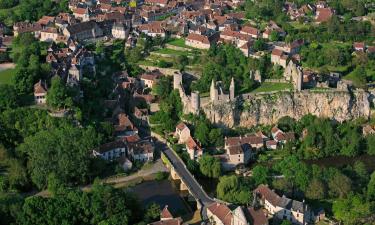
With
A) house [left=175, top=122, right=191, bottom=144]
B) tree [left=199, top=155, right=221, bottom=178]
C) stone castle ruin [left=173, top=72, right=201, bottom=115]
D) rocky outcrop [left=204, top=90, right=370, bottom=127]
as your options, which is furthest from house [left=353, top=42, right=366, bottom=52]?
tree [left=199, top=155, right=221, bottom=178]

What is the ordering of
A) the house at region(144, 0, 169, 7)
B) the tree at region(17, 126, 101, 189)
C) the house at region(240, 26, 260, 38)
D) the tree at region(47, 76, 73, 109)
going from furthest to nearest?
the house at region(144, 0, 169, 7) → the house at region(240, 26, 260, 38) → the tree at region(47, 76, 73, 109) → the tree at region(17, 126, 101, 189)

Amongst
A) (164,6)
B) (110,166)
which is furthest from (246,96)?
(164,6)

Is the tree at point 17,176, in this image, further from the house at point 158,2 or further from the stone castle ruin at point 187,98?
the house at point 158,2

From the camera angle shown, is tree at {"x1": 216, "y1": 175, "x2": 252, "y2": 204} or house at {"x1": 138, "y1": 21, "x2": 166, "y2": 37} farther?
house at {"x1": 138, "y1": 21, "x2": 166, "y2": 37}

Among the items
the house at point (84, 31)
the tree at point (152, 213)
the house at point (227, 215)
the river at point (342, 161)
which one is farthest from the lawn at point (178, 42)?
the tree at point (152, 213)

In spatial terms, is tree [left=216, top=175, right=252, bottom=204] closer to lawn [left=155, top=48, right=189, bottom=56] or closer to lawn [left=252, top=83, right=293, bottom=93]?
lawn [left=252, top=83, right=293, bottom=93]
